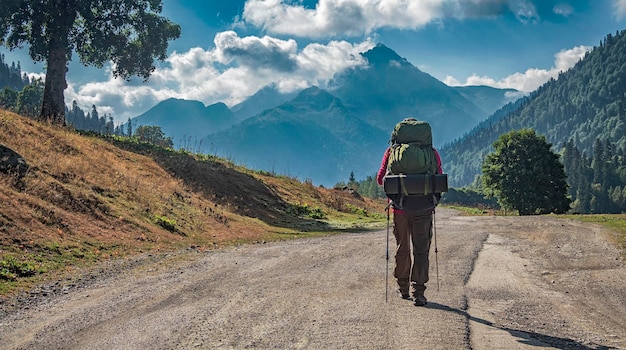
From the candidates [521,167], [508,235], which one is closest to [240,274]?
[508,235]

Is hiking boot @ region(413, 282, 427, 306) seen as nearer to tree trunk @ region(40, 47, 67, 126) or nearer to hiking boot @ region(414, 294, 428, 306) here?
hiking boot @ region(414, 294, 428, 306)

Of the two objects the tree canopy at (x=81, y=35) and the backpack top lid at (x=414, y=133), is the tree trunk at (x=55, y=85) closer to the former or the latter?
the tree canopy at (x=81, y=35)

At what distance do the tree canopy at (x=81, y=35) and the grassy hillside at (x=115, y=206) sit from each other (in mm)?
6861

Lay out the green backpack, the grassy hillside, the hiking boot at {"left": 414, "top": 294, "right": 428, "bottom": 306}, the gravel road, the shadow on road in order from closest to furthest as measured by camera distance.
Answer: the shadow on road
the gravel road
the hiking boot at {"left": 414, "top": 294, "right": 428, "bottom": 306}
the green backpack
the grassy hillside

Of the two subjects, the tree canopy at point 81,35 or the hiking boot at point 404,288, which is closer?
the hiking boot at point 404,288

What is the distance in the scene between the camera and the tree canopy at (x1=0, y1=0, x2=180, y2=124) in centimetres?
3259

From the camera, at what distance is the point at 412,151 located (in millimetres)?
7684

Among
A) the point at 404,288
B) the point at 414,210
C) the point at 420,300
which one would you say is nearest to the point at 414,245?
the point at 414,210

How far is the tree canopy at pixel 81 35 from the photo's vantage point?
32.6 m

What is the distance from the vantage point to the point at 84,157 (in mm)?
22109

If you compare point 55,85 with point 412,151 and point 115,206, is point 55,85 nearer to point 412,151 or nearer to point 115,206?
point 115,206

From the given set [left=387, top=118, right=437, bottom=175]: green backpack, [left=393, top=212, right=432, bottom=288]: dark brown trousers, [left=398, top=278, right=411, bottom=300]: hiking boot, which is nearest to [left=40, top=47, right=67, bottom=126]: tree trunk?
[left=387, top=118, right=437, bottom=175]: green backpack

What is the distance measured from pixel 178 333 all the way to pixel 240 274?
400 centimetres

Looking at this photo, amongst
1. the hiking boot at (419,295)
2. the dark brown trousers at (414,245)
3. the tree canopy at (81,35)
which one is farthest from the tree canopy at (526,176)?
the hiking boot at (419,295)
